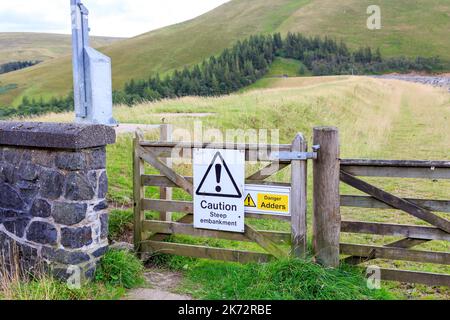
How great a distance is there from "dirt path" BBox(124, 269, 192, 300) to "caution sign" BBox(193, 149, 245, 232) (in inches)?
29.4

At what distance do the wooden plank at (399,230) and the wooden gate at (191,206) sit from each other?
628mm

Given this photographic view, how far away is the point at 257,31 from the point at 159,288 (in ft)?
488

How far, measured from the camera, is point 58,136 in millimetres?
5000

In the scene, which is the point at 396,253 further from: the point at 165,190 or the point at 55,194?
the point at 55,194

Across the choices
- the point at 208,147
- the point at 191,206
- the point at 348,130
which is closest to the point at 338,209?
the point at 208,147

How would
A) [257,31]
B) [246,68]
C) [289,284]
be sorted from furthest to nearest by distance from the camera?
[257,31], [246,68], [289,284]

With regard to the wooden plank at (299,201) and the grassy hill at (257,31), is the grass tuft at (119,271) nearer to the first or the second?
the wooden plank at (299,201)

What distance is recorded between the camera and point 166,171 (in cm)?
602

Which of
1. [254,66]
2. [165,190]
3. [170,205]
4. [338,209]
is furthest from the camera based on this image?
[254,66]

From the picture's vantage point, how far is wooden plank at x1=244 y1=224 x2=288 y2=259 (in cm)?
542

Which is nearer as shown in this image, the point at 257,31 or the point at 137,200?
the point at 137,200
